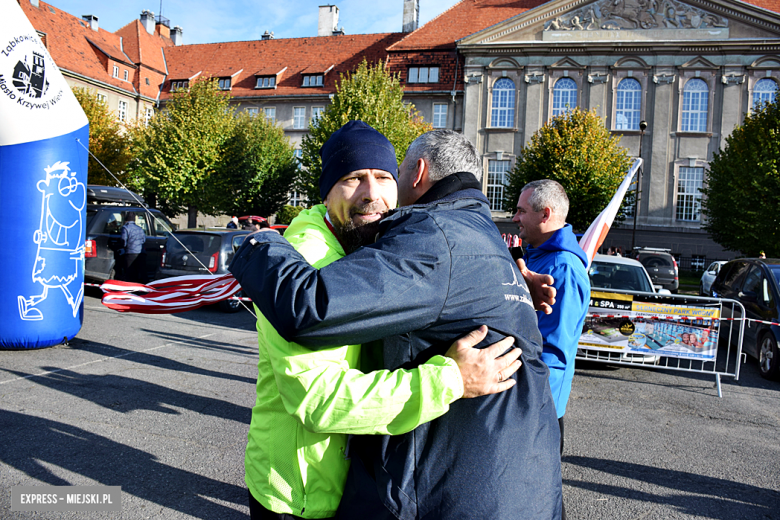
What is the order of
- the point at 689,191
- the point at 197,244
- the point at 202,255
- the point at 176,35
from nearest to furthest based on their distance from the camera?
the point at 202,255 < the point at 197,244 < the point at 689,191 < the point at 176,35

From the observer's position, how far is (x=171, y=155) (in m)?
28.9

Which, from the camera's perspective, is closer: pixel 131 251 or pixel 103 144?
pixel 131 251

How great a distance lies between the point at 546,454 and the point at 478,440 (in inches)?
9.4

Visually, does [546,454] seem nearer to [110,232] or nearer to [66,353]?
[66,353]

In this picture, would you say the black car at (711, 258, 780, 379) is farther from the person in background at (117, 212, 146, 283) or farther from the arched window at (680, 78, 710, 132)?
the arched window at (680, 78, 710, 132)

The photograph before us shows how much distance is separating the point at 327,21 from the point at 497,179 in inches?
945

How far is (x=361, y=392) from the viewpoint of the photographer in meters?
1.30

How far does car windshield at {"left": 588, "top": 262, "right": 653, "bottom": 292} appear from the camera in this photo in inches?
351

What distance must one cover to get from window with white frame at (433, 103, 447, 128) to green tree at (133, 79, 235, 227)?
14499mm

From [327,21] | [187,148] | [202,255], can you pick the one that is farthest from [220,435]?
[327,21]

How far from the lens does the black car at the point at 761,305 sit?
773cm

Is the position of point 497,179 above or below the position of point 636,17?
below

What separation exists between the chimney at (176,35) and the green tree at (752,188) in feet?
153

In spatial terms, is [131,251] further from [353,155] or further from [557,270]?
[353,155]
